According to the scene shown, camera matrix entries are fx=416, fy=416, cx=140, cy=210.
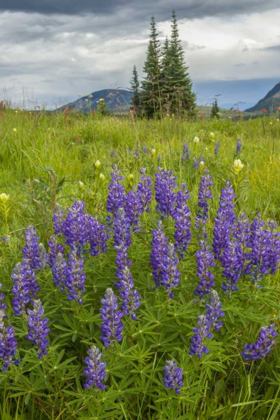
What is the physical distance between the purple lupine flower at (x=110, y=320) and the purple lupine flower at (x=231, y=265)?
69 cm

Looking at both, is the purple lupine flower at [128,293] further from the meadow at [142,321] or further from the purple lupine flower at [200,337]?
the purple lupine flower at [200,337]

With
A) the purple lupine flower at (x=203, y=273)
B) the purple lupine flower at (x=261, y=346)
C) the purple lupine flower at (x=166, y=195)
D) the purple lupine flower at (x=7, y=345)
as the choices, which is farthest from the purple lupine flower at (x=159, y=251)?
the purple lupine flower at (x=7, y=345)

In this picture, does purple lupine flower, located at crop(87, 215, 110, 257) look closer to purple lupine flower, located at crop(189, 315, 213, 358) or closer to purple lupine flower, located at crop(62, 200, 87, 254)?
purple lupine flower, located at crop(62, 200, 87, 254)

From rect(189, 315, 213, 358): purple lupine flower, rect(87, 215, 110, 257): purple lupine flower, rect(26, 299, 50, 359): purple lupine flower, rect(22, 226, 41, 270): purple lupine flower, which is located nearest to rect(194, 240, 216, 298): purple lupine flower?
rect(189, 315, 213, 358): purple lupine flower

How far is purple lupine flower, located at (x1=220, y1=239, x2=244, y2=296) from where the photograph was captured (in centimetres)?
221

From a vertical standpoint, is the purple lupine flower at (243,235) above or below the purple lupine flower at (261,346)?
above

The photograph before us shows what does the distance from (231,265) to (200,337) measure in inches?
18.5

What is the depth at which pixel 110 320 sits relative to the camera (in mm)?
1847

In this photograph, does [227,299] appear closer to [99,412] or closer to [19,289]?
[99,412]

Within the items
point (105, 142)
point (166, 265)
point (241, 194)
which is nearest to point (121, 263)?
point (166, 265)

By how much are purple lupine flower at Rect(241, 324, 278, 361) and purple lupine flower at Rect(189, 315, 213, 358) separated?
0.42 metres

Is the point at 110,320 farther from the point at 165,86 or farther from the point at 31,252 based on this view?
→ the point at 165,86

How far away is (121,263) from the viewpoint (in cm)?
219

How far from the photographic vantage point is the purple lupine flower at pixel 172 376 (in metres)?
1.84
